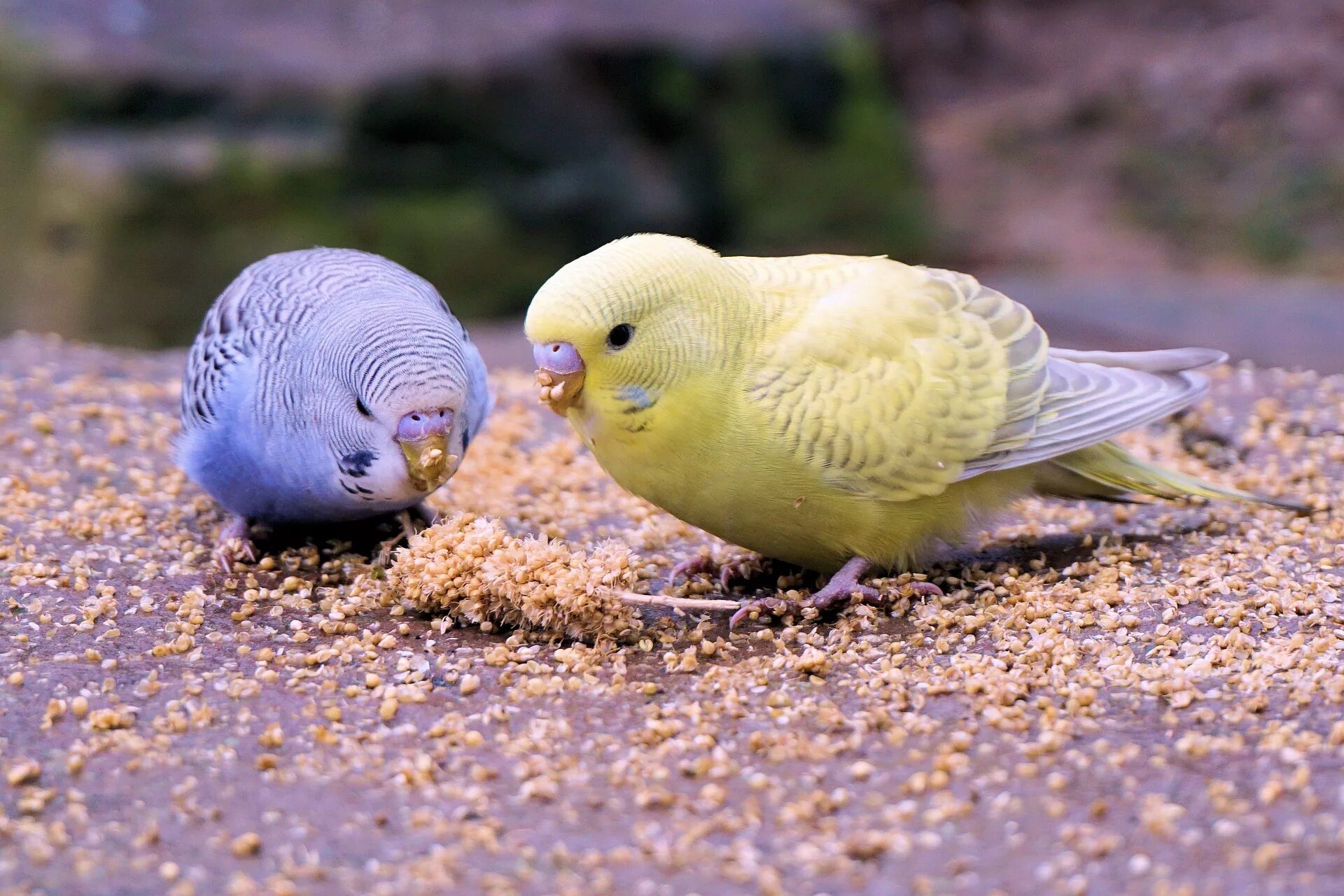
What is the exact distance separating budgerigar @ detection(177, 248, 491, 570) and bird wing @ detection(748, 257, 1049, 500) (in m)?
0.95

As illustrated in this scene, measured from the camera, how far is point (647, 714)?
10.5 ft

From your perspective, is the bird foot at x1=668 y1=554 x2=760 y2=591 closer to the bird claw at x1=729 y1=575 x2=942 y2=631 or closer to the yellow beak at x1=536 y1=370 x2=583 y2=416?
the bird claw at x1=729 y1=575 x2=942 y2=631

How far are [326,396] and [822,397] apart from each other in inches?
57.9

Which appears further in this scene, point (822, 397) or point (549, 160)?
point (549, 160)

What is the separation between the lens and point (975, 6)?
15.9m

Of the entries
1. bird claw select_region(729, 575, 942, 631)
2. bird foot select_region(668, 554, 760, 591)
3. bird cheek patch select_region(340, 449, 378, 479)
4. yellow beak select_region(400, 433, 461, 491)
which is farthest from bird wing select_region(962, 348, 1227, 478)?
bird cheek patch select_region(340, 449, 378, 479)

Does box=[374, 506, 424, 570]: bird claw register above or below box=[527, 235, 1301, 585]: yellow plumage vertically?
below

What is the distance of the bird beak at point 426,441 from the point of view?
3662 millimetres

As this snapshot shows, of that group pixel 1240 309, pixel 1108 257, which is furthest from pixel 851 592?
pixel 1108 257

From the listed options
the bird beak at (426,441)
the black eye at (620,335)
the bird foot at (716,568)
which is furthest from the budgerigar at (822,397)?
the bird beak at (426,441)

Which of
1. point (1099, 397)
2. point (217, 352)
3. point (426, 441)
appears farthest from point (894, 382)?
point (217, 352)

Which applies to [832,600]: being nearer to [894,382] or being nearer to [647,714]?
[894,382]

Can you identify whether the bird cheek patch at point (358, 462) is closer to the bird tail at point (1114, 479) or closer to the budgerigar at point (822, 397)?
the budgerigar at point (822, 397)

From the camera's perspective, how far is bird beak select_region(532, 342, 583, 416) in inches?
133
